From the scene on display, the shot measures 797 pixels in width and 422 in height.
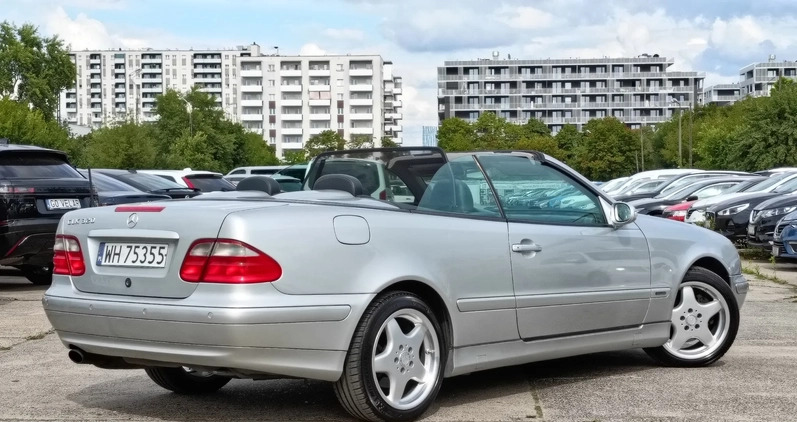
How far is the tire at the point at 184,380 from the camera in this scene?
6.47m

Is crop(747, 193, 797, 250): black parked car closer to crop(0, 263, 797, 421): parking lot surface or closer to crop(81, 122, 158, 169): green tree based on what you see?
crop(0, 263, 797, 421): parking lot surface

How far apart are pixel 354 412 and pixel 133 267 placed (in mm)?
1214

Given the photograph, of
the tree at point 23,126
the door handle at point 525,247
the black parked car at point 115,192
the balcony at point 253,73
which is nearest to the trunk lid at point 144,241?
the door handle at point 525,247

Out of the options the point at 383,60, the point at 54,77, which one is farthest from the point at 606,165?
the point at 383,60

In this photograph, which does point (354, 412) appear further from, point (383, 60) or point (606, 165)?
point (383, 60)

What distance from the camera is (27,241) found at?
A: 42.8 ft

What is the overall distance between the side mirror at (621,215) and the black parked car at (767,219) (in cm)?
1137

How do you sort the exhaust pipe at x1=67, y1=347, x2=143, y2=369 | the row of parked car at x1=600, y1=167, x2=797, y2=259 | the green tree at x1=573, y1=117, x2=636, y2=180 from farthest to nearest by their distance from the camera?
the green tree at x1=573, y1=117, x2=636, y2=180, the row of parked car at x1=600, y1=167, x2=797, y2=259, the exhaust pipe at x1=67, y1=347, x2=143, y2=369

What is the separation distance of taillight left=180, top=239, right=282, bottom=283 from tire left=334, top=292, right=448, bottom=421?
0.54 meters

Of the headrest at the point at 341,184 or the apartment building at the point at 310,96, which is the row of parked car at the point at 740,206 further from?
the apartment building at the point at 310,96

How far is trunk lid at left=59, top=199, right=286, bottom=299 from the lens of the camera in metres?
5.34

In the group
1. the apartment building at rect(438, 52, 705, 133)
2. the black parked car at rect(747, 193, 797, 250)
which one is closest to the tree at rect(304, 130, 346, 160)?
the apartment building at rect(438, 52, 705, 133)

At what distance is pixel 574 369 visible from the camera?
7.38m

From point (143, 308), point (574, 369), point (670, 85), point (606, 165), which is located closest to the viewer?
point (143, 308)
